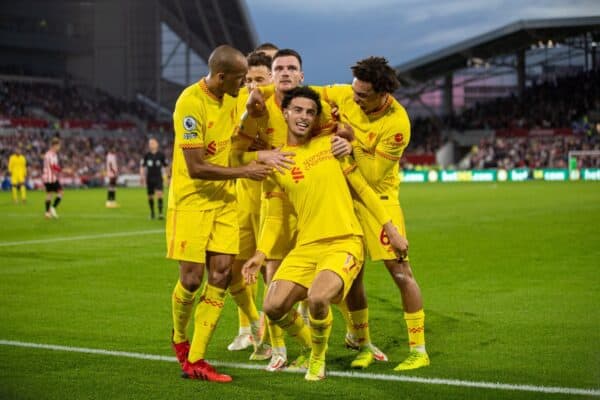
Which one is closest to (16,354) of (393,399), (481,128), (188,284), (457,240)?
(188,284)

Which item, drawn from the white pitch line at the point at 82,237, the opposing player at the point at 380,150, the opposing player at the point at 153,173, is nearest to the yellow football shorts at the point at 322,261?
the opposing player at the point at 380,150

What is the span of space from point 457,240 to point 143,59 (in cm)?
6509

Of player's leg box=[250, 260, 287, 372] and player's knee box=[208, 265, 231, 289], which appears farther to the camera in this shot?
player's leg box=[250, 260, 287, 372]

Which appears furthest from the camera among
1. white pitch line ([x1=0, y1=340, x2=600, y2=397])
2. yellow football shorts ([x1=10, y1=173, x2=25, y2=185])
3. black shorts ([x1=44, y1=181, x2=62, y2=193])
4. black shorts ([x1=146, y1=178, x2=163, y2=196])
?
yellow football shorts ([x1=10, y1=173, x2=25, y2=185])

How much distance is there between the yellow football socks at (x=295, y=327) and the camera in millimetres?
6611

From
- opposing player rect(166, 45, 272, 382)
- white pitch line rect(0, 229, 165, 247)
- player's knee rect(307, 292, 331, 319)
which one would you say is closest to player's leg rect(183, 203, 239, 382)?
opposing player rect(166, 45, 272, 382)

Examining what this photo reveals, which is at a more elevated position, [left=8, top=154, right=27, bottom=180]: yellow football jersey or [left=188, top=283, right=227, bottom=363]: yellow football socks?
[left=8, top=154, right=27, bottom=180]: yellow football jersey

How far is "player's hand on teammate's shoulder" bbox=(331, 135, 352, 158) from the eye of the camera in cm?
654

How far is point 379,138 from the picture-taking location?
22.7 feet

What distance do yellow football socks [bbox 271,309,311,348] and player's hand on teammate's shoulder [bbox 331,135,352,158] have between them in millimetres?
1279

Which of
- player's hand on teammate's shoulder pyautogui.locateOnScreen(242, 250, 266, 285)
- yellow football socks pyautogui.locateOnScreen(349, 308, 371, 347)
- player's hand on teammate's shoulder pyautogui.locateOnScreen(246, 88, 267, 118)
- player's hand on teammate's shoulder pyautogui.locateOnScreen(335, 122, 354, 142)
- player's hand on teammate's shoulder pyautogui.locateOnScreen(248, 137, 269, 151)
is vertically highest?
player's hand on teammate's shoulder pyautogui.locateOnScreen(246, 88, 267, 118)

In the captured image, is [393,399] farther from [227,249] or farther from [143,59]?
[143,59]

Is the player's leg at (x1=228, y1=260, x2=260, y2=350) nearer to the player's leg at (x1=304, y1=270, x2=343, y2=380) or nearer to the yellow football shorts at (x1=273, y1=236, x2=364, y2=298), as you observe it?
the yellow football shorts at (x1=273, y1=236, x2=364, y2=298)

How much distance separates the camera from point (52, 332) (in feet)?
27.7
